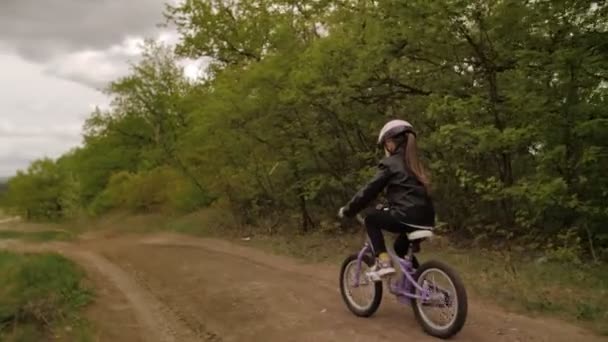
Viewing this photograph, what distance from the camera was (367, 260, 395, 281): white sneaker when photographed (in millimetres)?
6109

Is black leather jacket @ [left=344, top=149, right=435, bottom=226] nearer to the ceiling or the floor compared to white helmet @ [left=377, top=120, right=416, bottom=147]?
nearer to the floor

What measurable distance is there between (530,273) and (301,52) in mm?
9008

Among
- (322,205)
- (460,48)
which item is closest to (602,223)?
(460,48)

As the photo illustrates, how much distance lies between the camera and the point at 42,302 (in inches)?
304

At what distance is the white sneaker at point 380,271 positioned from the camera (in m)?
6.11

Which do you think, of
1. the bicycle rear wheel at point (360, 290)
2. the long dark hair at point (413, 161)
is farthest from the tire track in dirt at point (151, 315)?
the long dark hair at point (413, 161)

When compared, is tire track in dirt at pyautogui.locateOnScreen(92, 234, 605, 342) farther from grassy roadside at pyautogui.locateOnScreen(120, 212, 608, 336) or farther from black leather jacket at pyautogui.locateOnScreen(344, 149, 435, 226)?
black leather jacket at pyautogui.locateOnScreen(344, 149, 435, 226)

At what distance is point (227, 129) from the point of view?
17.7m

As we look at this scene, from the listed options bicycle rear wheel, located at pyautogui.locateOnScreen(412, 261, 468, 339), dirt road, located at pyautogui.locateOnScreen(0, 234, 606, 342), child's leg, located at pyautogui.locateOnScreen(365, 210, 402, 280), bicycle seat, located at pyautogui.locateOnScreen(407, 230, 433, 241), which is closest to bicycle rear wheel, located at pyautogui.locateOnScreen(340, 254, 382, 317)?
dirt road, located at pyautogui.locateOnScreen(0, 234, 606, 342)

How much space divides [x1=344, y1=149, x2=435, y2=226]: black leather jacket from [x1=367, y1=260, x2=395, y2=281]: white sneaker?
2.04ft

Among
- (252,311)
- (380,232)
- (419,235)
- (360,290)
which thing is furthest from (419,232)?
(252,311)

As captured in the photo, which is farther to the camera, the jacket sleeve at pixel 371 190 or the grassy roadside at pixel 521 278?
the grassy roadside at pixel 521 278

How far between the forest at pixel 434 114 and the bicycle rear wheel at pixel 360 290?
3.73 meters

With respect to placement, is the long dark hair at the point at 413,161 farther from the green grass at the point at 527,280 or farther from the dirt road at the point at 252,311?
the green grass at the point at 527,280
